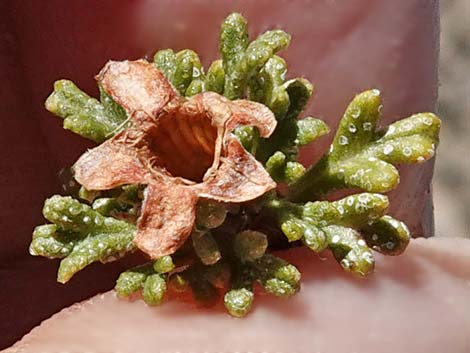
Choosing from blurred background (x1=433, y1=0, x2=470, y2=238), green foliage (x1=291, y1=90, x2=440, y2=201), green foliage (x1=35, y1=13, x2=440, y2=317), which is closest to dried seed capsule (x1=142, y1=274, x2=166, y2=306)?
green foliage (x1=35, y1=13, x2=440, y2=317)

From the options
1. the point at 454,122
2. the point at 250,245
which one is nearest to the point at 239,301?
the point at 250,245

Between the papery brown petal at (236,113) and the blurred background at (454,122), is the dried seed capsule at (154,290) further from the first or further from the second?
the blurred background at (454,122)

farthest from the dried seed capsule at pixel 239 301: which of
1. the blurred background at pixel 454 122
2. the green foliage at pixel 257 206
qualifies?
the blurred background at pixel 454 122

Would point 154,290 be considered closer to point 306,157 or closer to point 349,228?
point 349,228

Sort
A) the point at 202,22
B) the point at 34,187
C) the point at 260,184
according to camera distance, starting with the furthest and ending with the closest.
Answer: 1. the point at 34,187
2. the point at 202,22
3. the point at 260,184

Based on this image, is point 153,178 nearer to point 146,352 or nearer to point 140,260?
point 146,352

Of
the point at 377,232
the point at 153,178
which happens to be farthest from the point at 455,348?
the point at 153,178
